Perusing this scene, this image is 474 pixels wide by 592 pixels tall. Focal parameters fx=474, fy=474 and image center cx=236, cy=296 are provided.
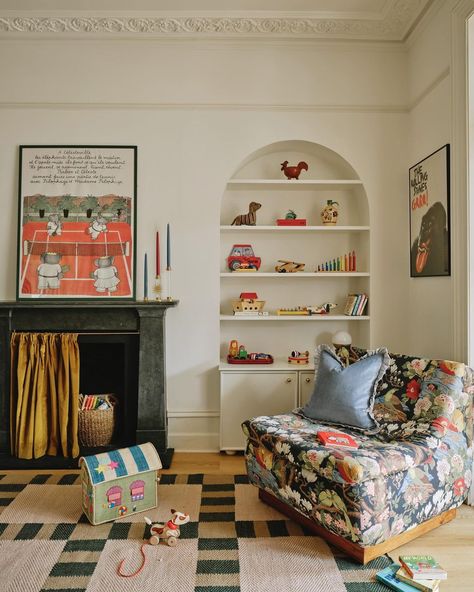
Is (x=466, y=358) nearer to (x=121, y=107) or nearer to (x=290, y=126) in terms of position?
(x=290, y=126)

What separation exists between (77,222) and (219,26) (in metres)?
1.68

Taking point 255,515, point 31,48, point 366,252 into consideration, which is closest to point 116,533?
point 255,515

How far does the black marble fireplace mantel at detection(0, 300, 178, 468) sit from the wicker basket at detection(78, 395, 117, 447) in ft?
0.67

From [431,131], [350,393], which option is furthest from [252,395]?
[431,131]

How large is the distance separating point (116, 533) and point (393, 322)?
7.50 feet

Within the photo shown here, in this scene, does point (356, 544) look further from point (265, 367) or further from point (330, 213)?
point (330, 213)

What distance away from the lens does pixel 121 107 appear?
339cm

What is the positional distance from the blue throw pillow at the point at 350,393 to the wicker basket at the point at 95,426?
1.35 meters

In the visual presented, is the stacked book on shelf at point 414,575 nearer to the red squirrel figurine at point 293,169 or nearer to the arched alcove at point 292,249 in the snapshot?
the arched alcove at point 292,249

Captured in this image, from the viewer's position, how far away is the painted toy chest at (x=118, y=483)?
7.52ft

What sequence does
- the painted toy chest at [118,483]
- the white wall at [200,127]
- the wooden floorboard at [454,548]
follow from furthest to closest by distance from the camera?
the white wall at [200,127] < the painted toy chest at [118,483] < the wooden floorboard at [454,548]

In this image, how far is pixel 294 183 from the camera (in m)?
3.43

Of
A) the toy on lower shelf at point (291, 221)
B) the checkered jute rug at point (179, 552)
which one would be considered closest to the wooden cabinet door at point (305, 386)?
the checkered jute rug at point (179, 552)

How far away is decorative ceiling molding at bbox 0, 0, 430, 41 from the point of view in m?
3.23
